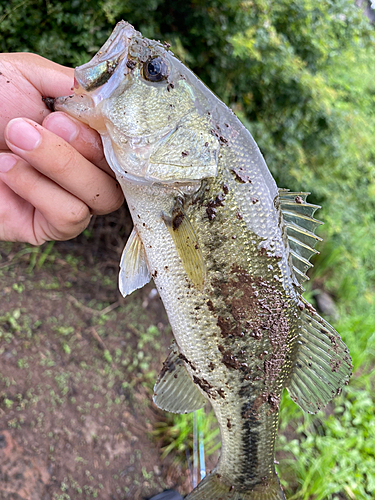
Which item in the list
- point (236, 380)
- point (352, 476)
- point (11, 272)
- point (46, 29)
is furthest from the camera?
Answer: point (352, 476)

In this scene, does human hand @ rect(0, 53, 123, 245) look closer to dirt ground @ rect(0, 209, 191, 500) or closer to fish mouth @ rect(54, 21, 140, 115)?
fish mouth @ rect(54, 21, 140, 115)

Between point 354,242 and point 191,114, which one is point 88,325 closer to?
point 191,114

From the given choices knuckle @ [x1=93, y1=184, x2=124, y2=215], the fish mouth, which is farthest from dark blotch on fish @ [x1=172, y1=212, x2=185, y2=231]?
the fish mouth

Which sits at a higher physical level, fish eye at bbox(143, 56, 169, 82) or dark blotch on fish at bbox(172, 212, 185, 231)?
fish eye at bbox(143, 56, 169, 82)

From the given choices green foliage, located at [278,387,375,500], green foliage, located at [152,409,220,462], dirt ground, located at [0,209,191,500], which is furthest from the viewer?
green foliage, located at [278,387,375,500]

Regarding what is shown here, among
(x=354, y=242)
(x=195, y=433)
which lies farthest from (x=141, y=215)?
(x=354, y=242)

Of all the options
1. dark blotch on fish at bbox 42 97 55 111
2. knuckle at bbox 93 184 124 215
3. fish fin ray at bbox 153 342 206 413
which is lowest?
fish fin ray at bbox 153 342 206 413

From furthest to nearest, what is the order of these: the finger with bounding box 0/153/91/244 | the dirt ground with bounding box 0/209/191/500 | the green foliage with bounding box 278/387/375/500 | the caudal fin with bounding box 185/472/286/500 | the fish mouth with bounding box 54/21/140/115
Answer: the green foliage with bounding box 278/387/375/500 → the dirt ground with bounding box 0/209/191/500 → the caudal fin with bounding box 185/472/286/500 → the finger with bounding box 0/153/91/244 → the fish mouth with bounding box 54/21/140/115
